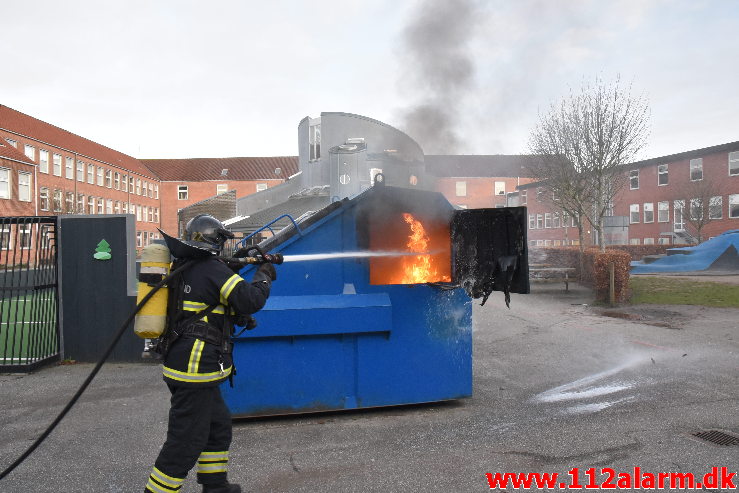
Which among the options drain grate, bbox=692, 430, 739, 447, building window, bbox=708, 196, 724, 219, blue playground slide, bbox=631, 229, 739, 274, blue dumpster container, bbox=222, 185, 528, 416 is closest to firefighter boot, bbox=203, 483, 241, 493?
blue dumpster container, bbox=222, 185, 528, 416

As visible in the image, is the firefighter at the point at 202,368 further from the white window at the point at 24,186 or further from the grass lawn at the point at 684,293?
the white window at the point at 24,186

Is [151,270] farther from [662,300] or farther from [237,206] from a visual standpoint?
[237,206]

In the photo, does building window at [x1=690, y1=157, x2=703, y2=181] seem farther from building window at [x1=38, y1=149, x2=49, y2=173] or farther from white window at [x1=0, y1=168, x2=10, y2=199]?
building window at [x1=38, y1=149, x2=49, y2=173]

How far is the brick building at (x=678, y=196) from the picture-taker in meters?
27.3

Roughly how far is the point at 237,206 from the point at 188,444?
21.8 meters

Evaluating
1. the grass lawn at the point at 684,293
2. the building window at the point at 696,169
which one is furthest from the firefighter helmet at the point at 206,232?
the building window at the point at 696,169

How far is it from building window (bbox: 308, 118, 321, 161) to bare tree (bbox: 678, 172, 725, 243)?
20.2 metres

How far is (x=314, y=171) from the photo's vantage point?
67.4ft

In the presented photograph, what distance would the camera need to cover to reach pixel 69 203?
116 feet

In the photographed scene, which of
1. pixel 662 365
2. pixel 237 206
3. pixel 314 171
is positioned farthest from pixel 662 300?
pixel 237 206

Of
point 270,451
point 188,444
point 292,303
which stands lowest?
point 270,451

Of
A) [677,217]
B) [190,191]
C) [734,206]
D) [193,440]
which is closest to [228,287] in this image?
[193,440]

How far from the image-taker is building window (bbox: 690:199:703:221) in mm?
26438

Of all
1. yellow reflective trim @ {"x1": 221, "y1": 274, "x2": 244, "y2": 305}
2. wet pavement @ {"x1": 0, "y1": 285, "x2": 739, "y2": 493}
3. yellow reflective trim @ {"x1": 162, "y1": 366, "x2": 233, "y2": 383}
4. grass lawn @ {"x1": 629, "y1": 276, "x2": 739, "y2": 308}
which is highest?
yellow reflective trim @ {"x1": 221, "y1": 274, "x2": 244, "y2": 305}
